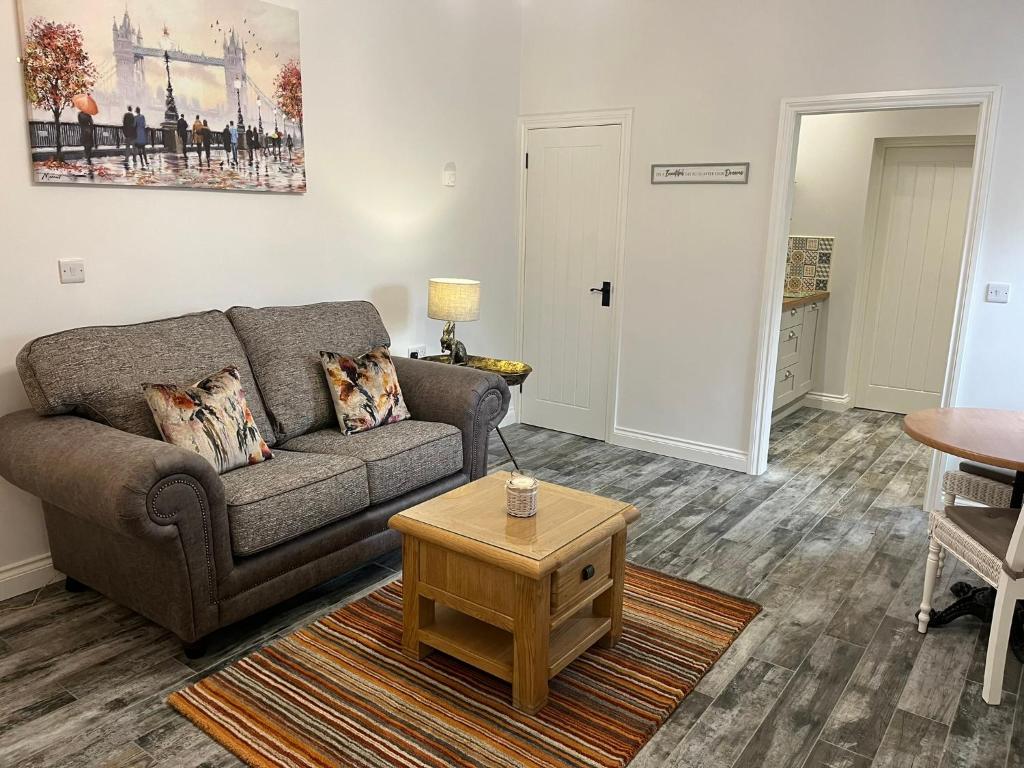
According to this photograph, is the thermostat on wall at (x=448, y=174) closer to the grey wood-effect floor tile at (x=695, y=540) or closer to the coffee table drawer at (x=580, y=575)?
the grey wood-effect floor tile at (x=695, y=540)

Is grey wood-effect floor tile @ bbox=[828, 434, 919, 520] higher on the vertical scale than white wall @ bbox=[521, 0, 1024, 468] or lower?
lower

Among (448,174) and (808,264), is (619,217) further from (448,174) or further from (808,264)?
(808,264)

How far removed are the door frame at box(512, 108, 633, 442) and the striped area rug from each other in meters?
2.36

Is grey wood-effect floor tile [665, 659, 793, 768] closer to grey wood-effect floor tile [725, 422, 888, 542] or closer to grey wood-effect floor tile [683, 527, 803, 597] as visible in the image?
grey wood-effect floor tile [683, 527, 803, 597]

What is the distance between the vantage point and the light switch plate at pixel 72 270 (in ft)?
9.59

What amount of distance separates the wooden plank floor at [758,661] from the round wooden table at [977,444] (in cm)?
8

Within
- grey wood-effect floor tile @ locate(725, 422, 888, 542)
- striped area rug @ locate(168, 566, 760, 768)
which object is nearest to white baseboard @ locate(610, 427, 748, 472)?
grey wood-effect floor tile @ locate(725, 422, 888, 542)

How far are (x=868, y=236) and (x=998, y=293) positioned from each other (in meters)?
2.41

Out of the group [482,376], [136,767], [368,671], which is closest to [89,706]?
[136,767]

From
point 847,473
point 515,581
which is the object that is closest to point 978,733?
point 515,581

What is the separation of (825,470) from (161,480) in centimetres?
377

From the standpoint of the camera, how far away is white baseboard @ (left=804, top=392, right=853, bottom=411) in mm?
6090

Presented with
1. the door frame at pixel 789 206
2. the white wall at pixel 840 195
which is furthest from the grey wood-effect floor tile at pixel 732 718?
the white wall at pixel 840 195

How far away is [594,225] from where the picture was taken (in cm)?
490
